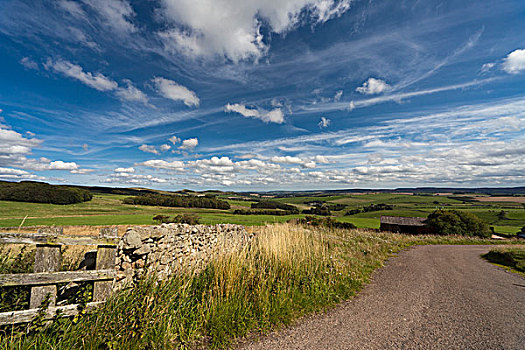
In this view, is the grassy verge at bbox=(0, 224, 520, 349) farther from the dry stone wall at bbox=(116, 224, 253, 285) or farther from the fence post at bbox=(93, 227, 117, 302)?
the dry stone wall at bbox=(116, 224, 253, 285)

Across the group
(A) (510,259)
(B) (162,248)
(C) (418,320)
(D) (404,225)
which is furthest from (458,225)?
(B) (162,248)

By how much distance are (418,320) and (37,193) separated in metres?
60.9

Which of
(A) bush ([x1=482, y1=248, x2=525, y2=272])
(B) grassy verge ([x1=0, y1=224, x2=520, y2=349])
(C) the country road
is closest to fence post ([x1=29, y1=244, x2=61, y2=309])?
(B) grassy verge ([x1=0, y1=224, x2=520, y2=349])

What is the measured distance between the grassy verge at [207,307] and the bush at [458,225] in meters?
40.9

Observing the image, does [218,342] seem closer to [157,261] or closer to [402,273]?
[157,261]

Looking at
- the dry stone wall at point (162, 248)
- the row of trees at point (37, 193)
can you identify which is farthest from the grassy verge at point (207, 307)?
the row of trees at point (37, 193)

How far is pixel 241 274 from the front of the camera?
581 centimetres

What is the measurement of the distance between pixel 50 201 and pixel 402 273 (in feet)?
193

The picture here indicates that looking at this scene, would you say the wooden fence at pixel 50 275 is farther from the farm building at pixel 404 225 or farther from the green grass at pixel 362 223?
the green grass at pixel 362 223

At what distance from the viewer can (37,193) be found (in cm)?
4444

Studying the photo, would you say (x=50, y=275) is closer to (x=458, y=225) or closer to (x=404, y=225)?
(x=458, y=225)

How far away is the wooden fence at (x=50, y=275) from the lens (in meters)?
3.50

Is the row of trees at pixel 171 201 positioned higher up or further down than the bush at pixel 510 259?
higher up

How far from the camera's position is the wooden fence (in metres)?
3.50
